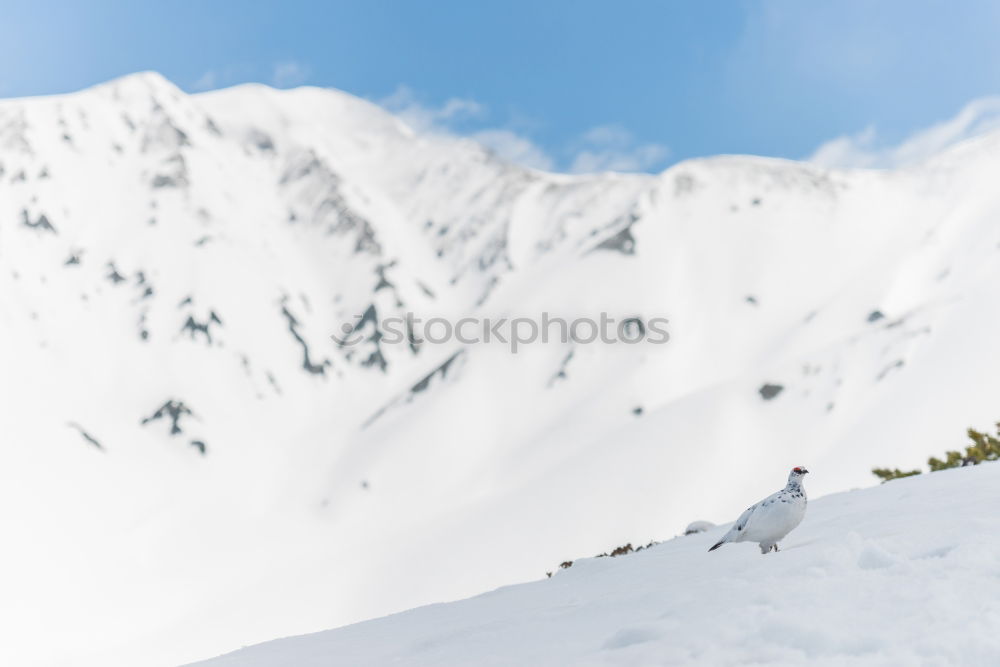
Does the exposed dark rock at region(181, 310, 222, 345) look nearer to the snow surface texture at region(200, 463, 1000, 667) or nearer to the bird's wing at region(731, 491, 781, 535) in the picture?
the snow surface texture at region(200, 463, 1000, 667)

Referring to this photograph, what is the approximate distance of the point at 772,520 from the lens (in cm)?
711

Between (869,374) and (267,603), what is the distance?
8350cm

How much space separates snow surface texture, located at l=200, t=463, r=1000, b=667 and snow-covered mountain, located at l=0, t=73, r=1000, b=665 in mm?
77953

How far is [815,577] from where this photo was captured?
219 inches

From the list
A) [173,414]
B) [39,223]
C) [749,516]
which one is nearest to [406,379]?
[173,414]

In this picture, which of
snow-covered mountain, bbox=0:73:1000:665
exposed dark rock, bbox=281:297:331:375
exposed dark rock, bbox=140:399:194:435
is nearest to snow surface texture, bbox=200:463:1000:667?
snow-covered mountain, bbox=0:73:1000:665

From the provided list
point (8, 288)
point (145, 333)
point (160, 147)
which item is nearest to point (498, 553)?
point (145, 333)

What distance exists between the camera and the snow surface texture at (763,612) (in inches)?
170

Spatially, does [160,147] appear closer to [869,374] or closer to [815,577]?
[869,374]

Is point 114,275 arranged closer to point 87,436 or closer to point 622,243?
point 87,436

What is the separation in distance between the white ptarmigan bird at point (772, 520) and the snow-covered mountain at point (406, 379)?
78.5m

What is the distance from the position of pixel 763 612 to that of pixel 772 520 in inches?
90.0

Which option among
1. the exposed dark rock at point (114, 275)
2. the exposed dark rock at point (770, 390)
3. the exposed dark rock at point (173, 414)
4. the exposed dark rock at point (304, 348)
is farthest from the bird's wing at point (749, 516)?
the exposed dark rock at point (114, 275)

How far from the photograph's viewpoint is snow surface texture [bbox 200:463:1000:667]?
431cm
